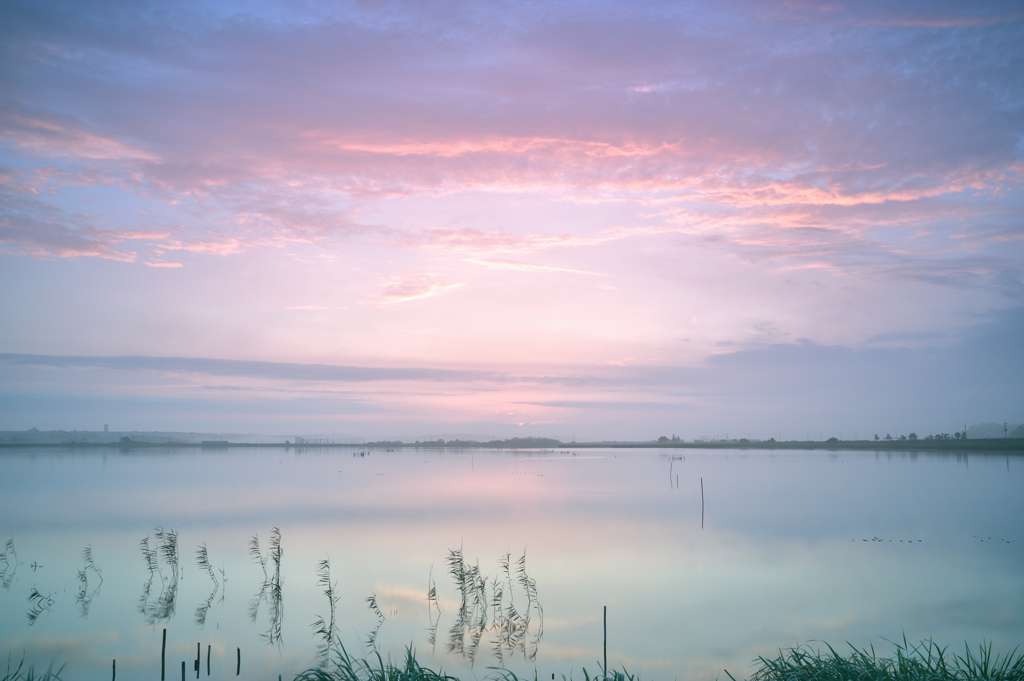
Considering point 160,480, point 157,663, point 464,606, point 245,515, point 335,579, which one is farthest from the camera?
point 160,480

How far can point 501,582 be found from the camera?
63.0ft

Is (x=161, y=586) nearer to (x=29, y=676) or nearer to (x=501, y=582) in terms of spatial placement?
(x=501, y=582)

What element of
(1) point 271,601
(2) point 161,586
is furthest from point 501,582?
(2) point 161,586

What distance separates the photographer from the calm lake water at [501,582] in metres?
14.1

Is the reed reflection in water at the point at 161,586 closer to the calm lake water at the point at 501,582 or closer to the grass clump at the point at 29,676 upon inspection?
the calm lake water at the point at 501,582

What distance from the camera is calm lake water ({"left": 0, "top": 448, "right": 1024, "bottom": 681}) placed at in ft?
46.4

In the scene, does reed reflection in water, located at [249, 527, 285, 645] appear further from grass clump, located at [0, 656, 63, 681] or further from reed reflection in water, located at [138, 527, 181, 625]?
grass clump, located at [0, 656, 63, 681]

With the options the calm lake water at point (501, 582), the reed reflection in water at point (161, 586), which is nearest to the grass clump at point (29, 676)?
the calm lake water at point (501, 582)

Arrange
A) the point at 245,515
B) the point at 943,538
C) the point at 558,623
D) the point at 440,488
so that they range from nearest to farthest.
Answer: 1. the point at 558,623
2. the point at 943,538
3. the point at 245,515
4. the point at 440,488

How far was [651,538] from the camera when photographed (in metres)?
26.8

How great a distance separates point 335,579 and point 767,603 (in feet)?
39.5

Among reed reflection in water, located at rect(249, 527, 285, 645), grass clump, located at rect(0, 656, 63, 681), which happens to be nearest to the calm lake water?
reed reflection in water, located at rect(249, 527, 285, 645)

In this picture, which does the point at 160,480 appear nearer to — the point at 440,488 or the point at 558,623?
the point at 440,488

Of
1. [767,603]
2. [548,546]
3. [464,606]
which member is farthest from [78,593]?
[767,603]
